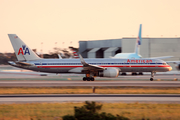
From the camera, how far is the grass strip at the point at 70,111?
12.8 meters

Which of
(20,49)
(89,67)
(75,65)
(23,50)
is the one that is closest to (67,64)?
(75,65)

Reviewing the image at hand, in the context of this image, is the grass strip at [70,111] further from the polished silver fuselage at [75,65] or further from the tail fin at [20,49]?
the tail fin at [20,49]

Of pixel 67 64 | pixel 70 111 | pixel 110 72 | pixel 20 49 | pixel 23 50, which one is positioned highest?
pixel 20 49

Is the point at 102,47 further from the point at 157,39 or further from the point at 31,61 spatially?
the point at 31,61

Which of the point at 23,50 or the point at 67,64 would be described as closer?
the point at 23,50

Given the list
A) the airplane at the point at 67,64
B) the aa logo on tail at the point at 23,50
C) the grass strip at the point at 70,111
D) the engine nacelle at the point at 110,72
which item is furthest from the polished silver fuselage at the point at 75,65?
the grass strip at the point at 70,111

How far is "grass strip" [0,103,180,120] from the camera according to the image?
42.0ft

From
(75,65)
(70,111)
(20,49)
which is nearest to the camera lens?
(70,111)

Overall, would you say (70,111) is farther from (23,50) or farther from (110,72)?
(23,50)

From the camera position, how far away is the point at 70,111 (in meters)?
14.2

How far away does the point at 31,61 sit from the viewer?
133 feet

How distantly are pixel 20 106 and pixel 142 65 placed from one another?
28.5m

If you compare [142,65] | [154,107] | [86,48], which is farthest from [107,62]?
[86,48]

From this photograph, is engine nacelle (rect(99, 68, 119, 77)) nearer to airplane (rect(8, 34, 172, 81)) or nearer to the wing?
the wing
